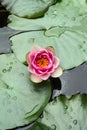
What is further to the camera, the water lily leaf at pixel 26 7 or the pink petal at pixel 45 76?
the water lily leaf at pixel 26 7

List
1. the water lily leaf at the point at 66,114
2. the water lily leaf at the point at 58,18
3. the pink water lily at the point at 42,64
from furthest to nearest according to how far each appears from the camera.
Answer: the water lily leaf at the point at 58,18, the pink water lily at the point at 42,64, the water lily leaf at the point at 66,114

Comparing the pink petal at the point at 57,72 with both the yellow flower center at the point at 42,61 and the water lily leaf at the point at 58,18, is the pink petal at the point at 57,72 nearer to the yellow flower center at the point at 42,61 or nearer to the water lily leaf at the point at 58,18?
the yellow flower center at the point at 42,61

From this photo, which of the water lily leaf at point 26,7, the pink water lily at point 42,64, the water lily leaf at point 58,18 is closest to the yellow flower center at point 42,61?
the pink water lily at point 42,64

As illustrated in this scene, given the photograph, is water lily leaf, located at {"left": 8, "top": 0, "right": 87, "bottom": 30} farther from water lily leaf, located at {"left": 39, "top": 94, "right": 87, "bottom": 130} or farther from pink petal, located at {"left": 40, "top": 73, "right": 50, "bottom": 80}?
water lily leaf, located at {"left": 39, "top": 94, "right": 87, "bottom": 130}

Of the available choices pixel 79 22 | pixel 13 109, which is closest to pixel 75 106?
pixel 13 109

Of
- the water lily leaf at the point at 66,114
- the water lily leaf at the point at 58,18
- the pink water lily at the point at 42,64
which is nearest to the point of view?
the water lily leaf at the point at 66,114

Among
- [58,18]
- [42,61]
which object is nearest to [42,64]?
[42,61]

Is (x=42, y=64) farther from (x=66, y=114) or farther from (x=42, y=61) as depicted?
(x=66, y=114)
